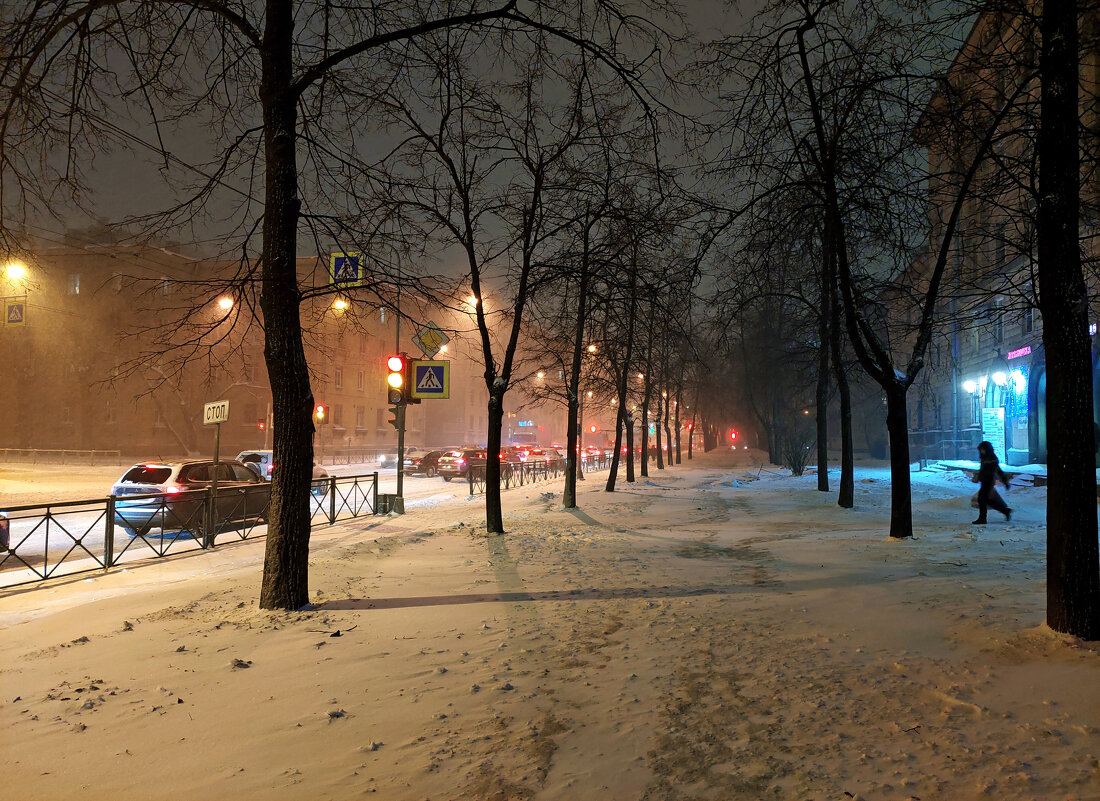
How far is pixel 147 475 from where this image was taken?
46.6ft

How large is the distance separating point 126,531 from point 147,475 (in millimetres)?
1214

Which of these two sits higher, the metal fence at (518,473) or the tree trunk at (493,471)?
the tree trunk at (493,471)

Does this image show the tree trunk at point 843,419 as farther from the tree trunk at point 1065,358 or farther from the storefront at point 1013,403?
the storefront at point 1013,403

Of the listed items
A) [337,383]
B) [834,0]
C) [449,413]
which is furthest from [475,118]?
[449,413]

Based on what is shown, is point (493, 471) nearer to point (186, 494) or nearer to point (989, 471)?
point (186, 494)

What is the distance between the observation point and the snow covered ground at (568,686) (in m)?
3.44

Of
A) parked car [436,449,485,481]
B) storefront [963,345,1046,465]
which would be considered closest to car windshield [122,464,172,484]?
parked car [436,449,485,481]

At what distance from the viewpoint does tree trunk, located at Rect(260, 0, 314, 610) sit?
665 centimetres

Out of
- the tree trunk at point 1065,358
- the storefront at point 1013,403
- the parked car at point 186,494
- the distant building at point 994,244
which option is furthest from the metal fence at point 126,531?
the storefront at point 1013,403

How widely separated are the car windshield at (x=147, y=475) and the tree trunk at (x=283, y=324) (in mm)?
8979

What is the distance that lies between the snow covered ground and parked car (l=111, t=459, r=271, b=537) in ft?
12.5

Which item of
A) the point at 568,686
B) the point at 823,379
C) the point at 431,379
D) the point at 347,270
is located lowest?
the point at 568,686

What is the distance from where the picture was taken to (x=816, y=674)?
4.62 meters

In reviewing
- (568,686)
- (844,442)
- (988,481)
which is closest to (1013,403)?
(844,442)
